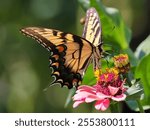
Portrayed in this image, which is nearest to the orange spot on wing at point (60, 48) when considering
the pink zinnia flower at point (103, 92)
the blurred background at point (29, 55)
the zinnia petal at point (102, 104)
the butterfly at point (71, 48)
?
the butterfly at point (71, 48)

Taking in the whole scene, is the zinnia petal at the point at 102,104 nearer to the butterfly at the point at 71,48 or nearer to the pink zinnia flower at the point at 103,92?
the pink zinnia flower at the point at 103,92

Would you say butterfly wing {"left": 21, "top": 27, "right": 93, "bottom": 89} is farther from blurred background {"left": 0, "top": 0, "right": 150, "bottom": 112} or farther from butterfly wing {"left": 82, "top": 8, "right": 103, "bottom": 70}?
blurred background {"left": 0, "top": 0, "right": 150, "bottom": 112}

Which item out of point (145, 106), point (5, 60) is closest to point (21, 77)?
point (5, 60)

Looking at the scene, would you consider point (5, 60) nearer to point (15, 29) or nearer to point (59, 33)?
point (15, 29)

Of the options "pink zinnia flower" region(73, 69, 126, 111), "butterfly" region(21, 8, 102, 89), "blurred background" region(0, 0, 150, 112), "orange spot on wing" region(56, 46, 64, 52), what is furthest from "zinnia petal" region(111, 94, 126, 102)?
"blurred background" region(0, 0, 150, 112)

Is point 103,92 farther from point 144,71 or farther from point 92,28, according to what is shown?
point 92,28

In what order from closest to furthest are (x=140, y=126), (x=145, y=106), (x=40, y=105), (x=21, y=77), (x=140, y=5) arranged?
(x=145, y=106), (x=140, y=126), (x=140, y=5), (x=40, y=105), (x=21, y=77)
